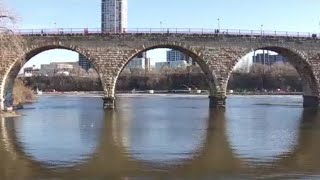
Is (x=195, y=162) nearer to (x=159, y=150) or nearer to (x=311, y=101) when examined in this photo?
(x=159, y=150)

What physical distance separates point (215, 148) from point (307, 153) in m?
3.99

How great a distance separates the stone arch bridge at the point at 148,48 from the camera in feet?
166

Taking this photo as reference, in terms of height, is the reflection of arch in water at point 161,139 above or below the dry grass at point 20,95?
below

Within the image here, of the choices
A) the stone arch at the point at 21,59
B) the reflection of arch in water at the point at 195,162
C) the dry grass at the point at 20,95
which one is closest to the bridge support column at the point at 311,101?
the stone arch at the point at 21,59

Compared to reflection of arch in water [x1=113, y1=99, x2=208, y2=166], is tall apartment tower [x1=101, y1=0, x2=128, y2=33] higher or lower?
higher

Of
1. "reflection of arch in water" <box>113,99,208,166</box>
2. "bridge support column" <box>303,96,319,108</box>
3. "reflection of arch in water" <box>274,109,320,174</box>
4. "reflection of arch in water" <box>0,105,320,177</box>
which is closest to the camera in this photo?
"reflection of arch in water" <box>0,105,320,177</box>

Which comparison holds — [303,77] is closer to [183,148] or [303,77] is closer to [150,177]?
[183,148]

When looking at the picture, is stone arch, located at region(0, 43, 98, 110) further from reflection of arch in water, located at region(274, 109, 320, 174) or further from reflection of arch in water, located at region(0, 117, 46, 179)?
reflection of arch in water, located at region(274, 109, 320, 174)

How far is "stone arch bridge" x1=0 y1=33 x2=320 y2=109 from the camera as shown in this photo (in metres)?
50.5

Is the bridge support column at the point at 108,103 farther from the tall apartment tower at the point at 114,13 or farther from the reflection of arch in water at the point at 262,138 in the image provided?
the tall apartment tower at the point at 114,13

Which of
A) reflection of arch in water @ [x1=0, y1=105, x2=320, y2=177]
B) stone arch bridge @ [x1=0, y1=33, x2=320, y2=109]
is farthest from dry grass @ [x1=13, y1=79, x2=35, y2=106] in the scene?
reflection of arch in water @ [x1=0, y1=105, x2=320, y2=177]

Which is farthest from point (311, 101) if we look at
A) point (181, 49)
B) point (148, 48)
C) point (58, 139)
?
point (58, 139)

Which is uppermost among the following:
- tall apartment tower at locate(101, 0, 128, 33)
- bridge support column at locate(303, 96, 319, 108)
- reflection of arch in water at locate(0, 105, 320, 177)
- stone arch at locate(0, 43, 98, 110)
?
tall apartment tower at locate(101, 0, 128, 33)

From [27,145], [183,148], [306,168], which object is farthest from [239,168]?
[27,145]
